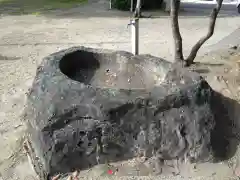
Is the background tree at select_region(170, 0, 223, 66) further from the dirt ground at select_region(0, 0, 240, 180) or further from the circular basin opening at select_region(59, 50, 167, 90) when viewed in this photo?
the circular basin opening at select_region(59, 50, 167, 90)

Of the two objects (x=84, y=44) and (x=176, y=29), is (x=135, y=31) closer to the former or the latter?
(x=176, y=29)

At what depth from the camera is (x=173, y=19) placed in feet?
19.7

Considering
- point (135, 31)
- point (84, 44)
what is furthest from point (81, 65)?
point (84, 44)

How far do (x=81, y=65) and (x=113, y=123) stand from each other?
1511mm

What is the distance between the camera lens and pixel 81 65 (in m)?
5.08

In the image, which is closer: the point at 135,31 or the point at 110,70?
the point at 110,70

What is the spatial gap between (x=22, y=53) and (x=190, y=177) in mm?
4703

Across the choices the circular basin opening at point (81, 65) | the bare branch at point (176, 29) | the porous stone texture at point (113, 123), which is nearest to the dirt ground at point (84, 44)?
the porous stone texture at point (113, 123)

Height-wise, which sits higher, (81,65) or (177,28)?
(177,28)

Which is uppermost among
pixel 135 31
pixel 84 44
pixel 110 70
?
pixel 135 31

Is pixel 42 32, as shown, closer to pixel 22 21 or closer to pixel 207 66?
pixel 22 21

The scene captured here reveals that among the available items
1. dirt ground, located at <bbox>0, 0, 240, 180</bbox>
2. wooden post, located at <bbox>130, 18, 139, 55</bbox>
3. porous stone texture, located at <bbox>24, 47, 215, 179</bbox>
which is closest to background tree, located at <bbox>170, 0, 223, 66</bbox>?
Result: dirt ground, located at <bbox>0, 0, 240, 180</bbox>

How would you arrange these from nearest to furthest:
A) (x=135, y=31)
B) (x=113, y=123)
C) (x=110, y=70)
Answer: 1. (x=113, y=123)
2. (x=110, y=70)
3. (x=135, y=31)

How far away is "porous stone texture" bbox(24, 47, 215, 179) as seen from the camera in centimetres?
377
